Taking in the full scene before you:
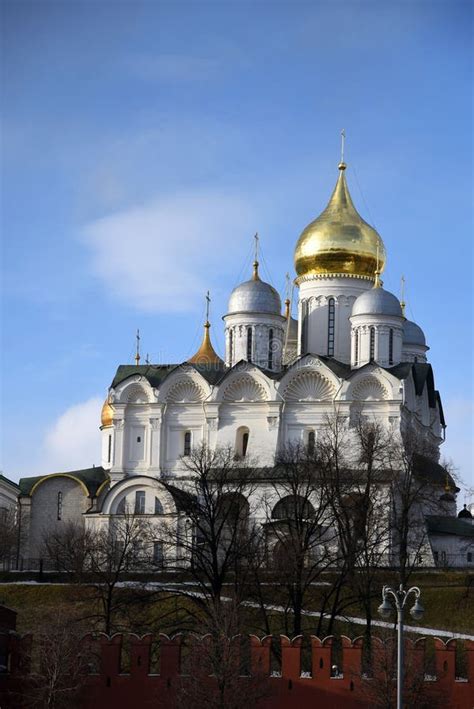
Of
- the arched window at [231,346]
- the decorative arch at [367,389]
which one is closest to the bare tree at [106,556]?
the arched window at [231,346]

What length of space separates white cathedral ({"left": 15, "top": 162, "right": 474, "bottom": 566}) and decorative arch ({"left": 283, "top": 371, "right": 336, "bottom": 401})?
45 millimetres

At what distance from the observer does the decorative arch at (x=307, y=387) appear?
63.0 m

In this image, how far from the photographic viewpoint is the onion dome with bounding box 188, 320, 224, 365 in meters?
67.2

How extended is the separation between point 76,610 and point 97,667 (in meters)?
11.4

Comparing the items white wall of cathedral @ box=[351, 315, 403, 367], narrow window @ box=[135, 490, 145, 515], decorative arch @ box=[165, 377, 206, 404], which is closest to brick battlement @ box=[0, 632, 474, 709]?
narrow window @ box=[135, 490, 145, 515]

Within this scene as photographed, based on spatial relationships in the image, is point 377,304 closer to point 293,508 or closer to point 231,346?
point 231,346

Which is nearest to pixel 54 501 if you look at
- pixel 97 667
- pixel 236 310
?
pixel 236 310

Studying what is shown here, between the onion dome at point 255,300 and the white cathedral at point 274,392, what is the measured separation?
36 mm

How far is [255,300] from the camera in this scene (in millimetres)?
65188

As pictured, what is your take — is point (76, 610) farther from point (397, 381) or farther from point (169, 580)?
point (397, 381)

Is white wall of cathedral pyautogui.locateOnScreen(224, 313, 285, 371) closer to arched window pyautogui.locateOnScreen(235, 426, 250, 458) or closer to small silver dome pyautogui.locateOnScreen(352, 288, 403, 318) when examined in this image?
arched window pyautogui.locateOnScreen(235, 426, 250, 458)

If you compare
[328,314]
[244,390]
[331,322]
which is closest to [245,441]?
[244,390]

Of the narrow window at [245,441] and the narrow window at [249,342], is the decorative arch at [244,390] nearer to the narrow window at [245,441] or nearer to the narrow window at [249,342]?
the narrow window at [245,441]

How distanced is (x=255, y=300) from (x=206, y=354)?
3.66m
